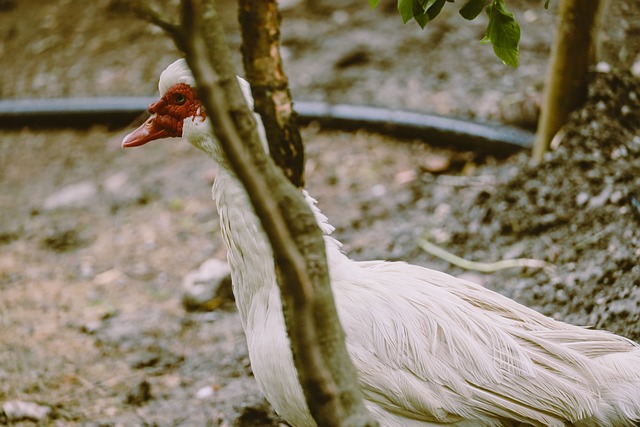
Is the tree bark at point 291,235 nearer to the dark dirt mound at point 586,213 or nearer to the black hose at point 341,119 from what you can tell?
the dark dirt mound at point 586,213

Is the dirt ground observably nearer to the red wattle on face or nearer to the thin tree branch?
the thin tree branch

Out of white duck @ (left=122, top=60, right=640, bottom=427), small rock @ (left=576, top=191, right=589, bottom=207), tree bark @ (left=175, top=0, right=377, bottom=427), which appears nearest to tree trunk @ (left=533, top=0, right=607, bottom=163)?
small rock @ (left=576, top=191, right=589, bottom=207)

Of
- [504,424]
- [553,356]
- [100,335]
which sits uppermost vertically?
[553,356]

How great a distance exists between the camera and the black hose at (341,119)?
12.3ft

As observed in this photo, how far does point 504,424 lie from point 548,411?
12cm

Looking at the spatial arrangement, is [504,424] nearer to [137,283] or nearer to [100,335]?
[100,335]

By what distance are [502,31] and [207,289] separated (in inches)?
73.4

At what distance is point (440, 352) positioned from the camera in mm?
1861

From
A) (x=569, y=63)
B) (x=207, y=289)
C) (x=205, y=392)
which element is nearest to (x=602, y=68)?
(x=569, y=63)

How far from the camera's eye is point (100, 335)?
3000 mm

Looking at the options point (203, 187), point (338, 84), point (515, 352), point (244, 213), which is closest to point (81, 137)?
point (203, 187)

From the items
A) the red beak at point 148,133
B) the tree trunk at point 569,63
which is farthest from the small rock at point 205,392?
the tree trunk at point 569,63

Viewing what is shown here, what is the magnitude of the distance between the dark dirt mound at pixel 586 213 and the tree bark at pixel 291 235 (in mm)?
1395

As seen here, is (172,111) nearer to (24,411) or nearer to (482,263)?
(24,411)
